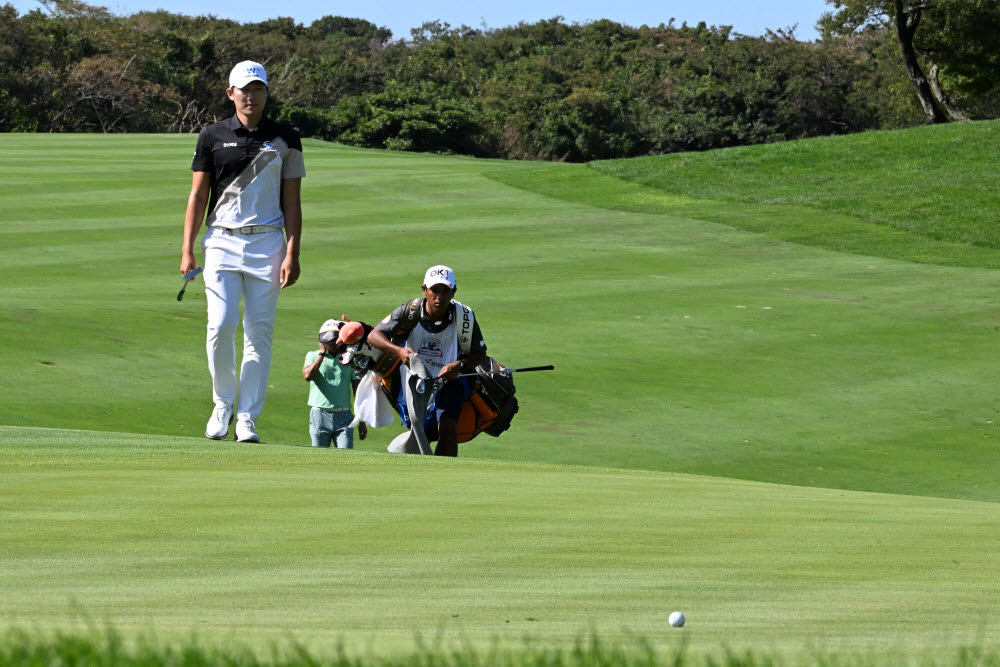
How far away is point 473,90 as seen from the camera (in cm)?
7919

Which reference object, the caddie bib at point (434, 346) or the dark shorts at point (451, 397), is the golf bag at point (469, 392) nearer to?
the dark shorts at point (451, 397)

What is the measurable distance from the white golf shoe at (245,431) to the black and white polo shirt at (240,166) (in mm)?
1155

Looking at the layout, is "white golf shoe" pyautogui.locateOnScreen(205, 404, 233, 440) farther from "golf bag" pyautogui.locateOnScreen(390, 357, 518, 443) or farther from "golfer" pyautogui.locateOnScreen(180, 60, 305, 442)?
"golf bag" pyautogui.locateOnScreen(390, 357, 518, 443)

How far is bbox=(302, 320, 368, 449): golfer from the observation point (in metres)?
10.6

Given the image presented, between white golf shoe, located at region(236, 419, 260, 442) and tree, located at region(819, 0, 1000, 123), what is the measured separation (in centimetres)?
3842

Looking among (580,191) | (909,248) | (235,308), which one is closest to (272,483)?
(235,308)

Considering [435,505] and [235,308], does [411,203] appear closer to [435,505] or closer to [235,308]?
[235,308]

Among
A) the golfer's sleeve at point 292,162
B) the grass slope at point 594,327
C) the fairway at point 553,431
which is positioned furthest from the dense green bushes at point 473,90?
the golfer's sleeve at point 292,162

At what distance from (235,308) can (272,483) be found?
1952mm

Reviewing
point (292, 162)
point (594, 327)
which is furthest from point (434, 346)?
point (594, 327)

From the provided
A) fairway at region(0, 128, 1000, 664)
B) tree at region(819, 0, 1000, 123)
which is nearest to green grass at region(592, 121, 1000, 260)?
fairway at region(0, 128, 1000, 664)

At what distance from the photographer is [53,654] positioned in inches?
111

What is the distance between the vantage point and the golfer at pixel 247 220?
329 inches

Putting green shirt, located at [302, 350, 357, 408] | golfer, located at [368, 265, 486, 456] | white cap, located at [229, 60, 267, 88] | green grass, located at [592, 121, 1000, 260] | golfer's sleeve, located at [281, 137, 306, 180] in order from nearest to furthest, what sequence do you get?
white cap, located at [229, 60, 267, 88], golfer's sleeve, located at [281, 137, 306, 180], golfer, located at [368, 265, 486, 456], green shirt, located at [302, 350, 357, 408], green grass, located at [592, 121, 1000, 260]
